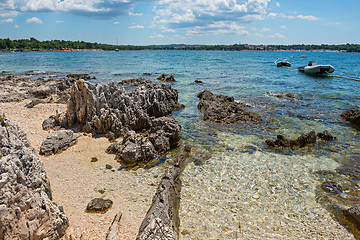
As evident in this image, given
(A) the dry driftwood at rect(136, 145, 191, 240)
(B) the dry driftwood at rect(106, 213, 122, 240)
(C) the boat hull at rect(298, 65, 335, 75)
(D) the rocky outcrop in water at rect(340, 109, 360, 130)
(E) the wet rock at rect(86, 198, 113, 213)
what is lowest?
(B) the dry driftwood at rect(106, 213, 122, 240)

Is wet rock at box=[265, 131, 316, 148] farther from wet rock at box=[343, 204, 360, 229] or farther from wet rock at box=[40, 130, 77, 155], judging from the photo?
wet rock at box=[40, 130, 77, 155]

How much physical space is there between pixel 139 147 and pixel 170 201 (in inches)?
180

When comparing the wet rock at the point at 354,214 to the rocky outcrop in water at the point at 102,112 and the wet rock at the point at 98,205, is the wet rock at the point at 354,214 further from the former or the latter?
the rocky outcrop in water at the point at 102,112

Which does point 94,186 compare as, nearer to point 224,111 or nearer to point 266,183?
point 266,183

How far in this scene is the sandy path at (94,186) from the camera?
7.31m

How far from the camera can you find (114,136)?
14156 millimetres

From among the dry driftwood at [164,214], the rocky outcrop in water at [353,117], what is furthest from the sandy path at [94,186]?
the rocky outcrop in water at [353,117]

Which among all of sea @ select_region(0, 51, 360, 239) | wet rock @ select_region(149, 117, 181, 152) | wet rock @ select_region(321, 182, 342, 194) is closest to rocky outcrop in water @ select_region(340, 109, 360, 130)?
sea @ select_region(0, 51, 360, 239)

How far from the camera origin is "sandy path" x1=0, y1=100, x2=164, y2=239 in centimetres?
731

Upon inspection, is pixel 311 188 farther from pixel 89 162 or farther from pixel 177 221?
pixel 89 162

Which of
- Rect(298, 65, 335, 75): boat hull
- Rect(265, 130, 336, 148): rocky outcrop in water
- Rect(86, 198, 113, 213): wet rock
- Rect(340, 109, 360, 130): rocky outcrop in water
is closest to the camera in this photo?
Rect(86, 198, 113, 213): wet rock

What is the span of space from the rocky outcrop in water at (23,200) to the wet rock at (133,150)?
4540 millimetres

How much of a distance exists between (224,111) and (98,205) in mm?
14557

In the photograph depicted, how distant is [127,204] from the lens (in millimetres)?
8422
